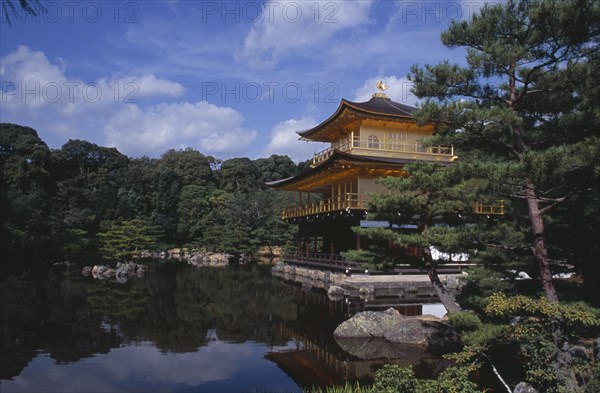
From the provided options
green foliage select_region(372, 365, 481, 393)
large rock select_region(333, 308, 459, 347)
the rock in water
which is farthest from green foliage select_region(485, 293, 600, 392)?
large rock select_region(333, 308, 459, 347)

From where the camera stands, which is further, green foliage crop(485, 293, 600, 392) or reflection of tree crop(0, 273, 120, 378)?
Answer: reflection of tree crop(0, 273, 120, 378)

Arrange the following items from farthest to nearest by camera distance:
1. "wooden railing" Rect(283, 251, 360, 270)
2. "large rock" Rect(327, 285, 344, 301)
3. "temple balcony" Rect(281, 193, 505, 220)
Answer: "wooden railing" Rect(283, 251, 360, 270), "temple balcony" Rect(281, 193, 505, 220), "large rock" Rect(327, 285, 344, 301)

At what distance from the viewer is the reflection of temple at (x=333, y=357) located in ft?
28.4

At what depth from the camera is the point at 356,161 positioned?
20938mm

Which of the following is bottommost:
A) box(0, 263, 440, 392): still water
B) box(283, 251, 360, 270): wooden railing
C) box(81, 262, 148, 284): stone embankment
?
box(0, 263, 440, 392): still water

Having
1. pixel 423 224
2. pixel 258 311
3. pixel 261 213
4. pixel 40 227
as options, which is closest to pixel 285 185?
pixel 261 213

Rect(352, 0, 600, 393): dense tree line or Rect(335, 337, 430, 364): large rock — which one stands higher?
Rect(352, 0, 600, 393): dense tree line

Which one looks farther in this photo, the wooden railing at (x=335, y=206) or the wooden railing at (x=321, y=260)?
the wooden railing at (x=321, y=260)

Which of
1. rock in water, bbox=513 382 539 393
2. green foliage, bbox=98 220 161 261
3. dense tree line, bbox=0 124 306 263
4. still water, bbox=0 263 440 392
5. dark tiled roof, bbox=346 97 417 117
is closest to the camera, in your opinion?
rock in water, bbox=513 382 539 393

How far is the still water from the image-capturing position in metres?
8.36

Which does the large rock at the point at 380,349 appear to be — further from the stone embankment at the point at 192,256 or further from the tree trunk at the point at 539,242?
the stone embankment at the point at 192,256

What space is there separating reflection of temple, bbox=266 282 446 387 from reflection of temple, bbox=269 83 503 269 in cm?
910

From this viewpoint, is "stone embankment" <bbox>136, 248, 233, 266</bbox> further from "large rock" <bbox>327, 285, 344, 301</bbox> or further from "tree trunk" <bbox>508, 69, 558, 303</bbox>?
"tree trunk" <bbox>508, 69, 558, 303</bbox>

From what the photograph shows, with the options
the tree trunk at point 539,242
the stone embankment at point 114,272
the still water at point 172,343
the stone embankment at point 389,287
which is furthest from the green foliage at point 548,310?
the stone embankment at point 114,272
